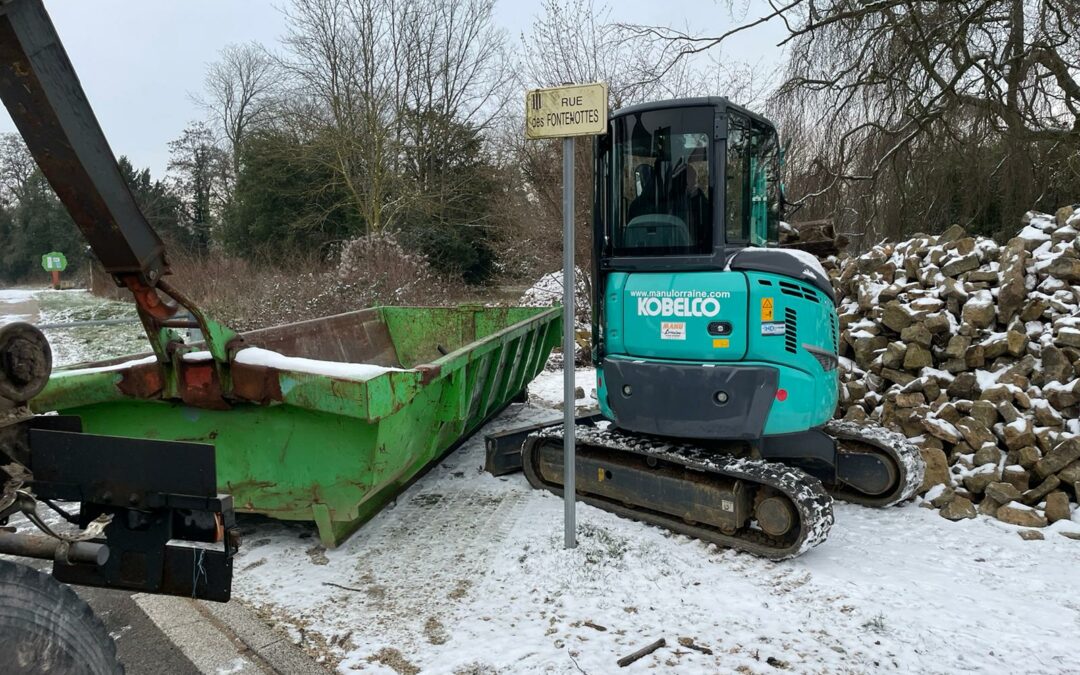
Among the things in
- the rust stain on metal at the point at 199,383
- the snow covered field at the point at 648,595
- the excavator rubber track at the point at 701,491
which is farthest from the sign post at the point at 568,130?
the rust stain on metal at the point at 199,383

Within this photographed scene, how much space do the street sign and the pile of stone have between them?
356cm

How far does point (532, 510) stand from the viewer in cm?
470

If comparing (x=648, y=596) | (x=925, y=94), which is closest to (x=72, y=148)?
(x=648, y=596)

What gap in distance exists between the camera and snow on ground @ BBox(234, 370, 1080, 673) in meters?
3.02

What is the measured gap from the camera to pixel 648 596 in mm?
3537

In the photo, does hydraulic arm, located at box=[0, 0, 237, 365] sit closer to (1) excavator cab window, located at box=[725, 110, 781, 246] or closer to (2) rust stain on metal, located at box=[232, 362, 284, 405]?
(2) rust stain on metal, located at box=[232, 362, 284, 405]

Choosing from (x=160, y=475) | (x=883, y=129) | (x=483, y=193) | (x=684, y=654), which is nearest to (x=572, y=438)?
(x=684, y=654)

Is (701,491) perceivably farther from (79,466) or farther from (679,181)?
(79,466)

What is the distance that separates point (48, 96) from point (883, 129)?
11.2 metres

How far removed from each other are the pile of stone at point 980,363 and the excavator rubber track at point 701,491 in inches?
59.5

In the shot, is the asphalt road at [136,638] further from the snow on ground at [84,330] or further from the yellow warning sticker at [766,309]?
the snow on ground at [84,330]

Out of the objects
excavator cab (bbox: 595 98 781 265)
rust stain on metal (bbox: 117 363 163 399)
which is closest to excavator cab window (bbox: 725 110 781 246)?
excavator cab (bbox: 595 98 781 265)

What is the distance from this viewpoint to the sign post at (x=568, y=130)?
362 cm

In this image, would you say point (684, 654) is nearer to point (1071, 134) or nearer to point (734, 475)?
point (734, 475)
